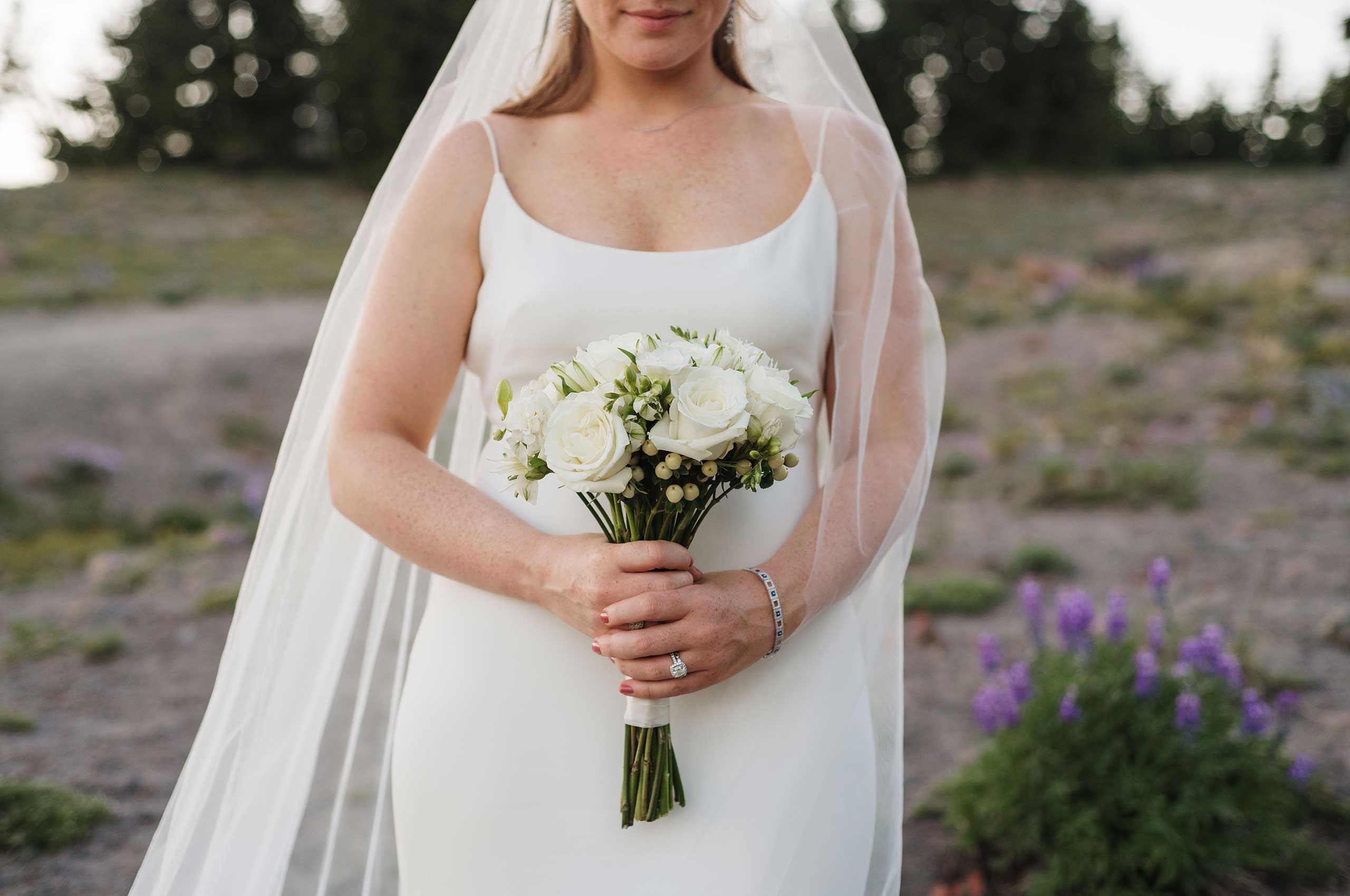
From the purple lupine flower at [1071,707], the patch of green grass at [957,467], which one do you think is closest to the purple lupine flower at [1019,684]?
the purple lupine flower at [1071,707]

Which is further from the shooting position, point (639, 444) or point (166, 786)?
point (166, 786)

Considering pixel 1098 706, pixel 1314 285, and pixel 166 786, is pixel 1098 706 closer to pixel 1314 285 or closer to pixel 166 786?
pixel 166 786

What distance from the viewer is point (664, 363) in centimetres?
144

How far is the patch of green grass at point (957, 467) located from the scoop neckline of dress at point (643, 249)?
7.33 metres

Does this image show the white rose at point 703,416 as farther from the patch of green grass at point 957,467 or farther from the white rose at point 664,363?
the patch of green grass at point 957,467

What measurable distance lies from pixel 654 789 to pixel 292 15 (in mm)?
26605

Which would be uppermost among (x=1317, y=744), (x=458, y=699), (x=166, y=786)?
(x=458, y=699)

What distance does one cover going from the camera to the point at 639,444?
57.0 inches

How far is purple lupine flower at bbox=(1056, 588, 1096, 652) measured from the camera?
3367 mm

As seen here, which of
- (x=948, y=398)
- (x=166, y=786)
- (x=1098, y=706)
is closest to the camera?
(x=1098, y=706)

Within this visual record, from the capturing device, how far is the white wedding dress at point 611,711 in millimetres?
1772

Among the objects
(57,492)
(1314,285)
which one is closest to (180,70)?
(57,492)

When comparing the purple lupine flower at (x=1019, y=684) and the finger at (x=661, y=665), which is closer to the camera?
the finger at (x=661, y=665)

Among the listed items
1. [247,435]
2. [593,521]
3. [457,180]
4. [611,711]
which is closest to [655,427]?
[593,521]
